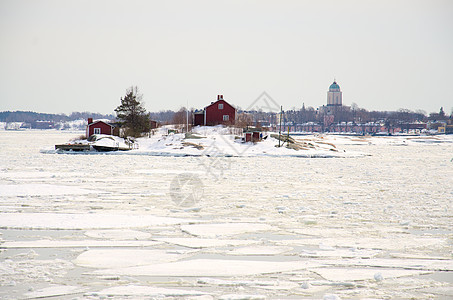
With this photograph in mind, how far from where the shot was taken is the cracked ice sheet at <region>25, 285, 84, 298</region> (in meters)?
5.41

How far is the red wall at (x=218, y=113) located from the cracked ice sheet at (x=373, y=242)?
53.3 metres

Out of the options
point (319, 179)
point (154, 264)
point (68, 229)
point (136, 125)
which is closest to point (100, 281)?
point (154, 264)

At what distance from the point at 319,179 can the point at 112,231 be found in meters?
12.8

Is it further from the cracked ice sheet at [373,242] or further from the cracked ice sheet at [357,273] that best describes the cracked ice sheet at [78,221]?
the cracked ice sheet at [357,273]

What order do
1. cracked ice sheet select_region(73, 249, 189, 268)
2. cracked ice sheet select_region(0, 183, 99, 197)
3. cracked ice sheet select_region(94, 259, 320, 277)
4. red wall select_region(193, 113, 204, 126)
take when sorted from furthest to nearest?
red wall select_region(193, 113, 204, 126)
cracked ice sheet select_region(0, 183, 99, 197)
cracked ice sheet select_region(73, 249, 189, 268)
cracked ice sheet select_region(94, 259, 320, 277)

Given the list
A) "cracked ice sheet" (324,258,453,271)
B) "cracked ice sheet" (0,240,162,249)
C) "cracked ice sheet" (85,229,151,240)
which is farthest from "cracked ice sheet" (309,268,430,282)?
"cracked ice sheet" (85,229,151,240)

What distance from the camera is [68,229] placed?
9.05m

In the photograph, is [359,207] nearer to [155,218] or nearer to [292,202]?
[292,202]

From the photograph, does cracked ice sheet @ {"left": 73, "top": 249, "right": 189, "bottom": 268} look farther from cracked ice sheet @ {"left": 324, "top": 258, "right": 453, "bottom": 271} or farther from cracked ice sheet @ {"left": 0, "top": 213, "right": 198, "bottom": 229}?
cracked ice sheet @ {"left": 324, "top": 258, "right": 453, "bottom": 271}

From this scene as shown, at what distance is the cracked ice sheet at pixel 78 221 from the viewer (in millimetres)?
9320

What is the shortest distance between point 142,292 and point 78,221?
4.79m

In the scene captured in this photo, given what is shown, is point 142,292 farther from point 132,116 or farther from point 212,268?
point 132,116

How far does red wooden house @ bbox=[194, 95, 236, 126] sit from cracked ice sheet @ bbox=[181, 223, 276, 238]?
2038 inches

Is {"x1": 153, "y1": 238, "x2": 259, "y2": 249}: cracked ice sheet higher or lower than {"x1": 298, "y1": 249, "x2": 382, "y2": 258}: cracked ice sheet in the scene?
lower
